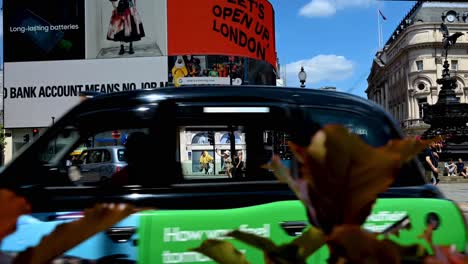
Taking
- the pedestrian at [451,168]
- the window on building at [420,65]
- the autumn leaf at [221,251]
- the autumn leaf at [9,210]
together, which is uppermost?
the window on building at [420,65]

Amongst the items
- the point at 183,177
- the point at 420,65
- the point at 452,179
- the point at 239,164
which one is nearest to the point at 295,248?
the point at 183,177

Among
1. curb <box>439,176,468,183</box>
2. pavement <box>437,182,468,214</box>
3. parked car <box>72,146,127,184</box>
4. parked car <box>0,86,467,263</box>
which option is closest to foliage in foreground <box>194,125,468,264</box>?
parked car <box>0,86,467,263</box>

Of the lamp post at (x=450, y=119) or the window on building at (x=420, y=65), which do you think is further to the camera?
the window on building at (x=420, y=65)

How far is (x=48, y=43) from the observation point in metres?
36.4

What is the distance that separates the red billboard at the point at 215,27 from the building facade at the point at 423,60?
47434 mm

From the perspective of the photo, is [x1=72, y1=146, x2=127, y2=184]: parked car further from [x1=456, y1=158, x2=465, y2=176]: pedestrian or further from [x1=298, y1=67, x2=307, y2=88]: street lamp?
[x1=456, y1=158, x2=465, y2=176]: pedestrian

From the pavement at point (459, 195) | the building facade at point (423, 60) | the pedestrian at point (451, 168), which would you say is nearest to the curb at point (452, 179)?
the pavement at point (459, 195)

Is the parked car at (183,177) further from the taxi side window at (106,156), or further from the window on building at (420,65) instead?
the window on building at (420,65)

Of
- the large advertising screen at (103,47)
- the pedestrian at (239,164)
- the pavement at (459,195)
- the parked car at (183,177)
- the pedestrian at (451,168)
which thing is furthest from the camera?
the large advertising screen at (103,47)

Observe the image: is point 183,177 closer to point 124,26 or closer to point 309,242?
point 309,242

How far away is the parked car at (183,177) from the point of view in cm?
259

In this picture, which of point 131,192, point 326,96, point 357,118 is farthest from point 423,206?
point 131,192

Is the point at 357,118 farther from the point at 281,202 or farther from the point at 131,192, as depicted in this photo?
the point at 131,192

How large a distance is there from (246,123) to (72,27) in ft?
116
